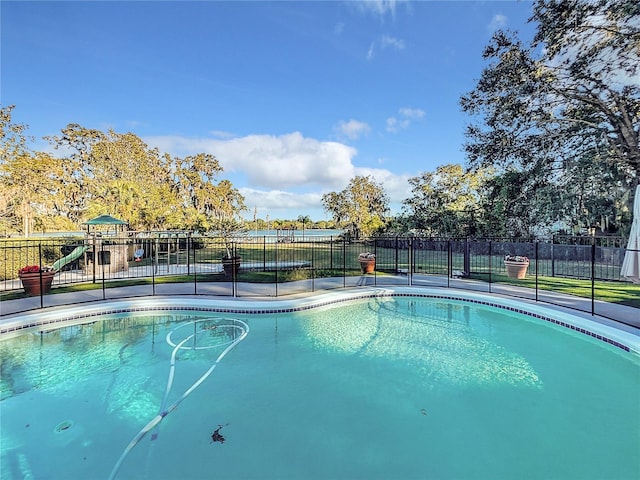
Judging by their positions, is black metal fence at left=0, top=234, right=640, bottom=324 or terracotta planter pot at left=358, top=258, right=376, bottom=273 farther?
terracotta planter pot at left=358, top=258, right=376, bottom=273

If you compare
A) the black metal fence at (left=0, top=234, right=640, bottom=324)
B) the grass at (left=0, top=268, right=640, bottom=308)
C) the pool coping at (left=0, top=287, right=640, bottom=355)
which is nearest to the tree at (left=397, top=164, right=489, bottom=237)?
the black metal fence at (left=0, top=234, right=640, bottom=324)

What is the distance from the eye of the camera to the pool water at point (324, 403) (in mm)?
2703

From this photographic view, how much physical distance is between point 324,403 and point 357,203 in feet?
90.4

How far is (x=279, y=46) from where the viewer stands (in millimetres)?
12102

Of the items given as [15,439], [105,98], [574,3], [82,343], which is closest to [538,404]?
[15,439]

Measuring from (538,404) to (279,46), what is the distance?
13.2 m

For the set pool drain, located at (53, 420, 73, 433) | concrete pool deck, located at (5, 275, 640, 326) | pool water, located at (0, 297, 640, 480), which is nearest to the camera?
pool water, located at (0, 297, 640, 480)

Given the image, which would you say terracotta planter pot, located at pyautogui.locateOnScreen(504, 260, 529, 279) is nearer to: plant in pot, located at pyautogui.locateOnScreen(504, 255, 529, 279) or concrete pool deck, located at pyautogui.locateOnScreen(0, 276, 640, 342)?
plant in pot, located at pyautogui.locateOnScreen(504, 255, 529, 279)

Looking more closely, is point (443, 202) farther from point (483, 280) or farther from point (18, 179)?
point (18, 179)

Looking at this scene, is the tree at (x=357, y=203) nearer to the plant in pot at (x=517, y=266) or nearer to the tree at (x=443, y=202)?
the tree at (x=443, y=202)

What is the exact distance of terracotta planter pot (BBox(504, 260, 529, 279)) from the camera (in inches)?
377

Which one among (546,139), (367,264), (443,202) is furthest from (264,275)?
(443,202)

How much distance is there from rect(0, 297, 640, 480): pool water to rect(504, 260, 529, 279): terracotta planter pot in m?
4.01

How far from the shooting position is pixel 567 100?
10414 mm
